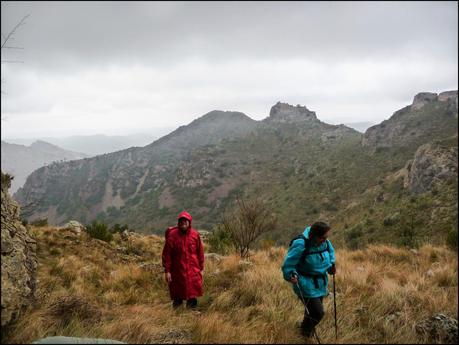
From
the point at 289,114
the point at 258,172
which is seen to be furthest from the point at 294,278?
the point at 289,114

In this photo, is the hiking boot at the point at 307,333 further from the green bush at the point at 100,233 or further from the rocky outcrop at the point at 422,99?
the rocky outcrop at the point at 422,99

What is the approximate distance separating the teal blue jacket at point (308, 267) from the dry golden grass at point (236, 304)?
1.82ft

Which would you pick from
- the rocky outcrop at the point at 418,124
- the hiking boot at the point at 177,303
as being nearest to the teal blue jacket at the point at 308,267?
the hiking boot at the point at 177,303

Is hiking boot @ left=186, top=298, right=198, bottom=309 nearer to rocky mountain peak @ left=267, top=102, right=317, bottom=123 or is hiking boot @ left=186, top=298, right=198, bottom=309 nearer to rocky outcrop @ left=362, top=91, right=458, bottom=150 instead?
rocky outcrop @ left=362, top=91, right=458, bottom=150

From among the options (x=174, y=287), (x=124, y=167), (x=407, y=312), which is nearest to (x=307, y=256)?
(x=407, y=312)

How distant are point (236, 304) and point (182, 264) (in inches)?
44.1

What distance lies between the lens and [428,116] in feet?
179

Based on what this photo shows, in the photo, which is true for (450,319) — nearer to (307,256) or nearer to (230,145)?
(307,256)

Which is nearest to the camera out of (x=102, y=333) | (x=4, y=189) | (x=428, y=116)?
(x=102, y=333)

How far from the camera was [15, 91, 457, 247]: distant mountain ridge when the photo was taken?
4284 centimetres

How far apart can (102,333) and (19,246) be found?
1483 millimetres

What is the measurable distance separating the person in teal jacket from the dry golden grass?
0.32 m

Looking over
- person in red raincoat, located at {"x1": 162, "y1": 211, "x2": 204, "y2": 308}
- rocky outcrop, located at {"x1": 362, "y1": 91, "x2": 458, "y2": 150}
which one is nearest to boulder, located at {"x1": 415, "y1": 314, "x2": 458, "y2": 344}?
person in red raincoat, located at {"x1": 162, "y1": 211, "x2": 204, "y2": 308}

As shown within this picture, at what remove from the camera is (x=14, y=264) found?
355cm
